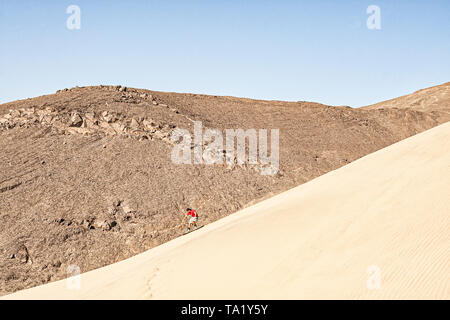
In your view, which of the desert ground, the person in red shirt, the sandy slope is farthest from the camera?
the person in red shirt

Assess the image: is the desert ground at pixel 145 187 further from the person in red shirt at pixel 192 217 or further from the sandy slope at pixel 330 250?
the person in red shirt at pixel 192 217

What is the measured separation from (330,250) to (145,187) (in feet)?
43.3

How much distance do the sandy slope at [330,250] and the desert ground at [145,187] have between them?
0.06 meters

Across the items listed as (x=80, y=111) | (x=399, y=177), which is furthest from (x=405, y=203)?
(x=80, y=111)

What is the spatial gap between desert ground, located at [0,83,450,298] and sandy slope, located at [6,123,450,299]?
56 millimetres

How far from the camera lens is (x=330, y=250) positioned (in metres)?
7.47

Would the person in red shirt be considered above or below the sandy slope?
below

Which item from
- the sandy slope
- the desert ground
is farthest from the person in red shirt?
the sandy slope

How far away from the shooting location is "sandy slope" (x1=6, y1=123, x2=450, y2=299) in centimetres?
638

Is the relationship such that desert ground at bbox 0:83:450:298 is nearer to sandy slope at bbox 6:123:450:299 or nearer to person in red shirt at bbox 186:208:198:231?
sandy slope at bbox 6:123:450:299

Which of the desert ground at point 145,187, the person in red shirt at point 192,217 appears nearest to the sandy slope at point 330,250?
the desert ground at point 145,187
